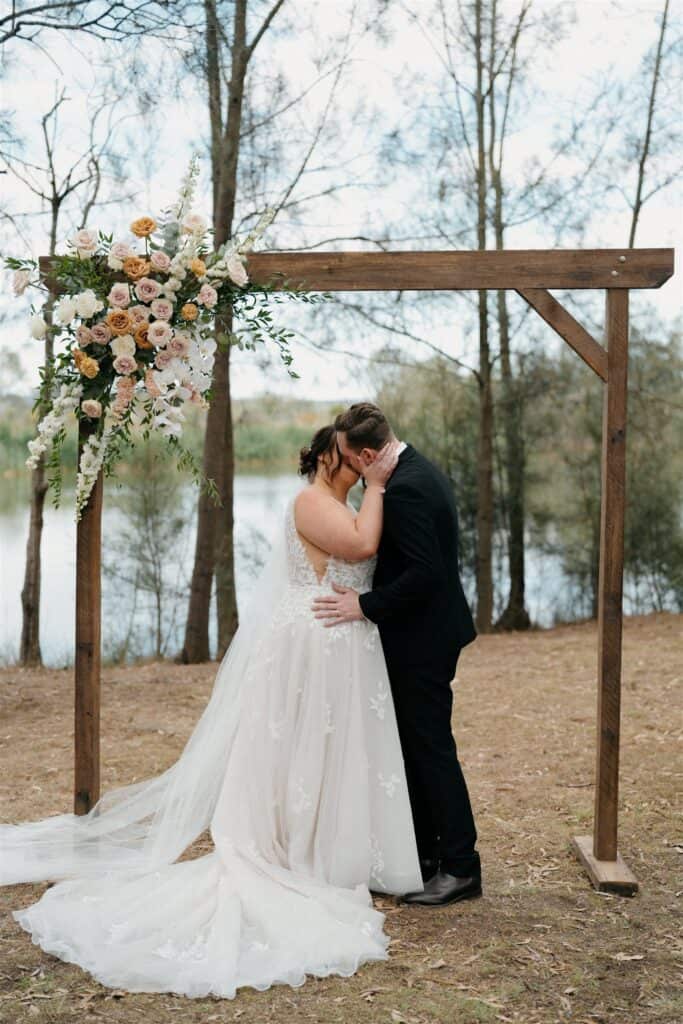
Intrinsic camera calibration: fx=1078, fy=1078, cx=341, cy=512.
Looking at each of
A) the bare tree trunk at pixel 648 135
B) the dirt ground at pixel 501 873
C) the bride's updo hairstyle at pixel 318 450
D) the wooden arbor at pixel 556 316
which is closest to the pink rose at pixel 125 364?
the wooden arbor at pixel 556 316

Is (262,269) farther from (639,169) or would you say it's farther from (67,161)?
(639,169)

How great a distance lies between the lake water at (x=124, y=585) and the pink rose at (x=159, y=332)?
8512 mm

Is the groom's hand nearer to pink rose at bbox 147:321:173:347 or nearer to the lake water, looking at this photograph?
pink rose at bbox 147:321:173:347

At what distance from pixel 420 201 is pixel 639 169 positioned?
2454mm

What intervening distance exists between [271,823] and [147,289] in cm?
193

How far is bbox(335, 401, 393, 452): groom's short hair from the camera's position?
12.5ft

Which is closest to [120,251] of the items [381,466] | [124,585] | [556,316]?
[381,466]

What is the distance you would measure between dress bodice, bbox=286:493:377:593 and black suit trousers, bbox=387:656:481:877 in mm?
315

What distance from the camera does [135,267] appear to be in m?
3.71

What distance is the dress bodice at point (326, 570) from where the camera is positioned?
155 inches

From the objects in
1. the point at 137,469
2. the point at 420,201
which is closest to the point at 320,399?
the point at 420,201

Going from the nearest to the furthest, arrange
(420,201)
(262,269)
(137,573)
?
(262,269) → (420,201) → (137,573)

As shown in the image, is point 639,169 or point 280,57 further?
point 639,169

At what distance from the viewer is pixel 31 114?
32.6ft
